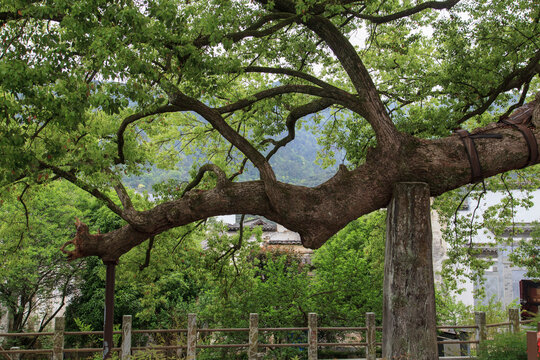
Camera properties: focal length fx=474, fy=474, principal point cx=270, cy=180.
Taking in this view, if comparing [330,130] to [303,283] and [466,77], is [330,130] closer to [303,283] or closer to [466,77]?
[466,77]

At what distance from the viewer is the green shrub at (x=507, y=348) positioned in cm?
827

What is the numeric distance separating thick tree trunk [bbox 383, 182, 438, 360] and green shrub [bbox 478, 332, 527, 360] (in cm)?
257

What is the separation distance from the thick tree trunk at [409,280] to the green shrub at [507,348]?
101 inches

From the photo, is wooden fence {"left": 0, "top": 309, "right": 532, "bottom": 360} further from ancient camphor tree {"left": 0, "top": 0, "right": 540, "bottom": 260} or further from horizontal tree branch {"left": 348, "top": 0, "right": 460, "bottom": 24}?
horizontal tree branch {"left": 348, "top": 0, "right": 460, "bottom": 24}

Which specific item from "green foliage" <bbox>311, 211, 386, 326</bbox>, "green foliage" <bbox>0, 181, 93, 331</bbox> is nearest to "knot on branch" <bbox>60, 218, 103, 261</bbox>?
"green foliage" <bbox>311, 211, 386, 326</bbox>

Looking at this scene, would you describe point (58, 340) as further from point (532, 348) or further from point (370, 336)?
point (532, 348)

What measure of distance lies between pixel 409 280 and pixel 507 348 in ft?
10.7

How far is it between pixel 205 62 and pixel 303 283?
35.8ft

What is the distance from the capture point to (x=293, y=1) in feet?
26.1

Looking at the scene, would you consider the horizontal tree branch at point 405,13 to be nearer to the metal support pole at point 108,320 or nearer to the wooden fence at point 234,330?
the metal support pole at point 108,320

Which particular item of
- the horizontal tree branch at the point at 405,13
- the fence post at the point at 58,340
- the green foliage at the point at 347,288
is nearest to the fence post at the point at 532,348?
the horizontal tree branch at the point at 405,13

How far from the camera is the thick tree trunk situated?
661 centimetres

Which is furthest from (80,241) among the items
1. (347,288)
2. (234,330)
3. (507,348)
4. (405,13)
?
(347,288)

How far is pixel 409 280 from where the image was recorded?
6.76 metres
